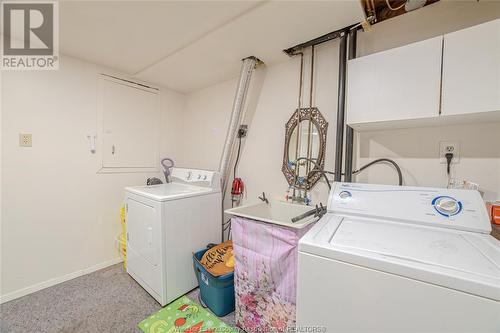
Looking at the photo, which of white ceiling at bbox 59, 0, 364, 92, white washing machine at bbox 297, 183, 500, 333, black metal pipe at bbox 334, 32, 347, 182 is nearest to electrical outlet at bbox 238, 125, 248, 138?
white ceiling at bbox 59, 0, 364, 92

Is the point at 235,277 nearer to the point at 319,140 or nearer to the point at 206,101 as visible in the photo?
the point at 319,140

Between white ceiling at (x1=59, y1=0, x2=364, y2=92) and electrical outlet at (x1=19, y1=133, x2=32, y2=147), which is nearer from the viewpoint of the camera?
white ceiling at (x1=59, y1=0, x2=364, y2=92)

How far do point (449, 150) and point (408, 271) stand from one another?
3.39ft

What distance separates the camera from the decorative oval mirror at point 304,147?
1768mm

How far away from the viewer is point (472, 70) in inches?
39.0

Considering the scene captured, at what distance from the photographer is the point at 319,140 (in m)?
1.78

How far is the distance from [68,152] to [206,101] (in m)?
1.57

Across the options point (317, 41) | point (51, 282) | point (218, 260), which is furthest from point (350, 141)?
point (51, 282)

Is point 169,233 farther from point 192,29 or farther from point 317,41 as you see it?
point 317,41

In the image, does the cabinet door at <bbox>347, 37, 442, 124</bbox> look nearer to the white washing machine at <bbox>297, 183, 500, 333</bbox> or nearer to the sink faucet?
the white washing machine at <bbox>297, 183, 500, 333</bbox>

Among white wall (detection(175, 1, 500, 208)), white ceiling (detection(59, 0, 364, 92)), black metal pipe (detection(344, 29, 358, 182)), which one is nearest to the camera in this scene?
white wall (detection(175, 1, 500, 208))

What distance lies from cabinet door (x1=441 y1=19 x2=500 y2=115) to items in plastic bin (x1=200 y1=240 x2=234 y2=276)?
5.73 ft

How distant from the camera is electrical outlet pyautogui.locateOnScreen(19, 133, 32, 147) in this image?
1.79 metres

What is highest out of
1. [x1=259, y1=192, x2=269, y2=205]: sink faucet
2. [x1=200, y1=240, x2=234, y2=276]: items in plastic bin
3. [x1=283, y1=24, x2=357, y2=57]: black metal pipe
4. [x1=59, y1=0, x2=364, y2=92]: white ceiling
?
[x1=59, y1=0, x2=364, y2=92]: white ceiling
